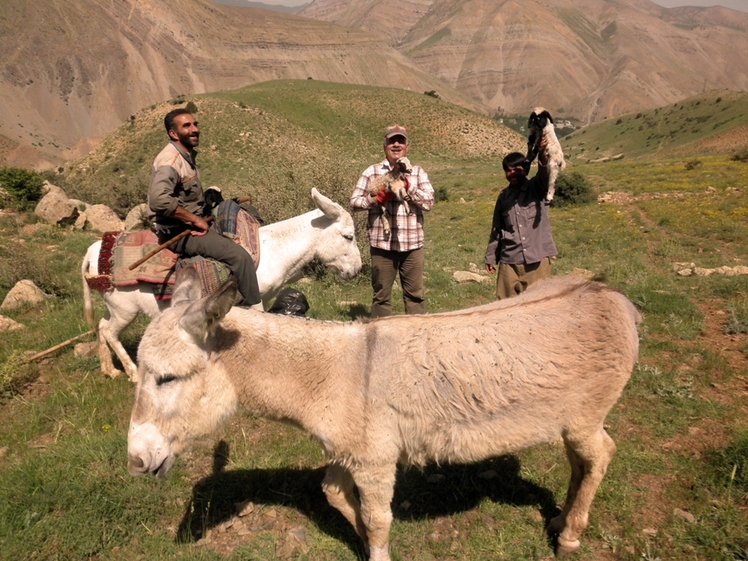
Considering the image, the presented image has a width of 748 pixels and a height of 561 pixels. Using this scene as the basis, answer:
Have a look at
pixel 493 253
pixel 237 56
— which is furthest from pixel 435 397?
pixel 237 56

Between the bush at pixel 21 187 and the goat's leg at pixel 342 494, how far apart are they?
19.1 meters

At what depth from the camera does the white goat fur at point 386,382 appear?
2.57 meters

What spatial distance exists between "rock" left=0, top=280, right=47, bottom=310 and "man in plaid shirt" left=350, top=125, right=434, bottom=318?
6907 millimetres

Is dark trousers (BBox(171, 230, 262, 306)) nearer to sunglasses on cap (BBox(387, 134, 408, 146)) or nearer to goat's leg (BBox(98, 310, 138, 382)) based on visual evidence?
goat's leg (BBox(98, 310, 138, 382))

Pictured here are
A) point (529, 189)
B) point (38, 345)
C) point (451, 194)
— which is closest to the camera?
point (529, 189)

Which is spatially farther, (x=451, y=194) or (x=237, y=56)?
(x=237, y=56)

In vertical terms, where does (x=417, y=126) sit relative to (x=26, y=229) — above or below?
above

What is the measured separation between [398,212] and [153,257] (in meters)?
3.20

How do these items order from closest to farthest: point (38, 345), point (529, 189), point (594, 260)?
1. point (529, 189)
2. point (38, 345)
3. point (594, 260)

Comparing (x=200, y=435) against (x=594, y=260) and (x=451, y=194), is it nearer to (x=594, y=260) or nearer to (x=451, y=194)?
(x=594, y=260)

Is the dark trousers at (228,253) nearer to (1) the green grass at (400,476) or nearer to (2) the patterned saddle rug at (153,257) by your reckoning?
(2) the patterned saddle rug at (153,257)

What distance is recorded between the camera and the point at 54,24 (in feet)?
330

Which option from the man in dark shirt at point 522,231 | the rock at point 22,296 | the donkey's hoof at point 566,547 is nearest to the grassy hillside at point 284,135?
the rock at point 22,296

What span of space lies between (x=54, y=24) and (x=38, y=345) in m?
137
